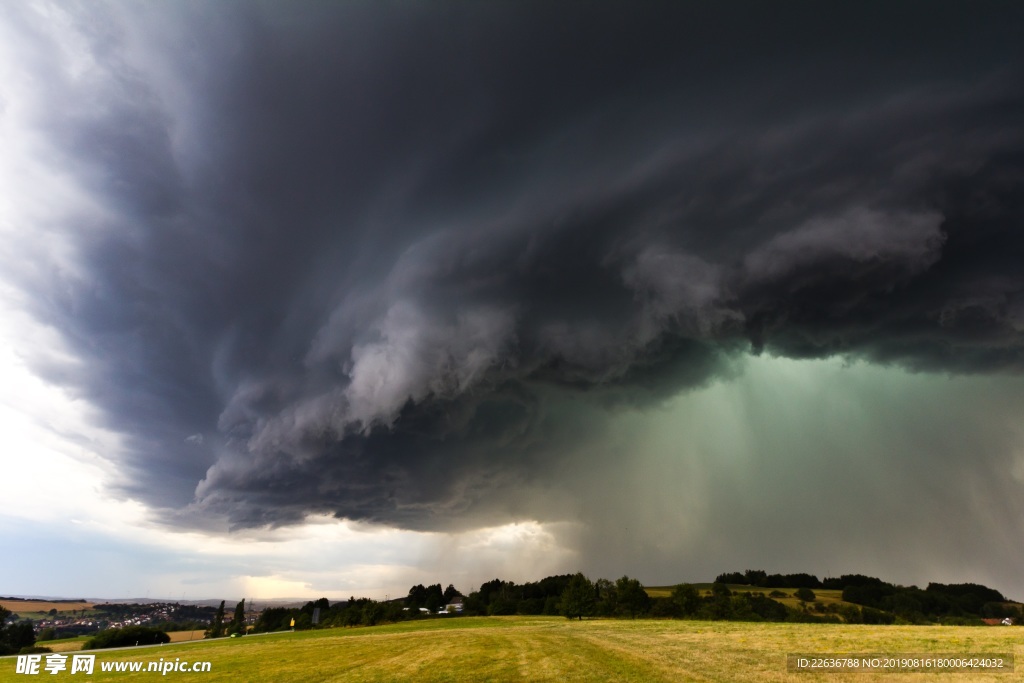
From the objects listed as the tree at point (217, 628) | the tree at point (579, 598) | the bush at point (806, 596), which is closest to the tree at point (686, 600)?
the tree at point (579, 598)

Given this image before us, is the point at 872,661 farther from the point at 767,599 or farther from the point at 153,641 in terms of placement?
the point at 767,599

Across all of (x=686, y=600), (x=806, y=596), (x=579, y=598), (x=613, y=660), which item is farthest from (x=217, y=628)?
(x=806, y=596)

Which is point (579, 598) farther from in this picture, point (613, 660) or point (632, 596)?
point (613, 660)

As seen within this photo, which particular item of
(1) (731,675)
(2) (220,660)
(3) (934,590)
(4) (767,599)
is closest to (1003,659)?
(1) (731,675)

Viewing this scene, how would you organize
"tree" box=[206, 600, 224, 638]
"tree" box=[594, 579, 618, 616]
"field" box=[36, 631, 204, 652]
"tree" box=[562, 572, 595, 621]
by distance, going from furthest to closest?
1. "tree" box=[206, 600, 224, 638]
2. "tree" box=[594, 579, 618, 616]
3. "tree" box=[562, 572, 595, 621]
4. "field" box=[36, 631, 204, 652]

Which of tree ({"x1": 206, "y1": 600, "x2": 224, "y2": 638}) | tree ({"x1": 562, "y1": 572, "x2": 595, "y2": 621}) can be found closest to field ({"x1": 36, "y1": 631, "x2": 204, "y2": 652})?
tree ({"x1": 206, "y1": 600, "x2": 224, "y2": 638})

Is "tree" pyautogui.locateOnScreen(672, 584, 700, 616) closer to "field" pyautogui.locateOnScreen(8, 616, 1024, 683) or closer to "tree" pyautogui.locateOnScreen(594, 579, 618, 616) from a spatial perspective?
"tree" pyautogui.locateOnScreen(594, 579, 618, 616)
